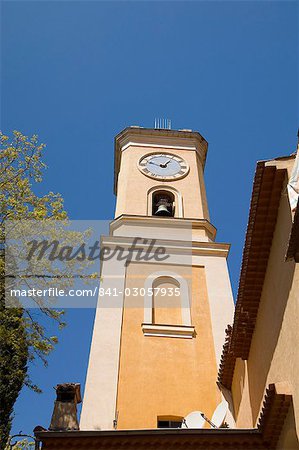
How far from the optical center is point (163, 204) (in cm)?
2061

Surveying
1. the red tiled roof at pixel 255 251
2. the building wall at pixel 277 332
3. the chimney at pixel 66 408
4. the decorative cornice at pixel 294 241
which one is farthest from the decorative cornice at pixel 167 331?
the decorative cornice at pixel 294 241

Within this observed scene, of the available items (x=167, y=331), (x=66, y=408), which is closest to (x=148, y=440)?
(x=66, y=408)

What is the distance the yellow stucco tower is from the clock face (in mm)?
42

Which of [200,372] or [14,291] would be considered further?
[200,372]

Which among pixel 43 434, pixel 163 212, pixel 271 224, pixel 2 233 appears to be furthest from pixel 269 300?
pixel 163 212

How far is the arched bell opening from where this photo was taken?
66.4 ft

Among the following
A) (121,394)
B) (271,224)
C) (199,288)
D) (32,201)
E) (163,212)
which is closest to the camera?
(271,224)

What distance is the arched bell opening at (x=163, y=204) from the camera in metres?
20.2

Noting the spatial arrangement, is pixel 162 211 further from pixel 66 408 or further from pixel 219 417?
pixel 66 408

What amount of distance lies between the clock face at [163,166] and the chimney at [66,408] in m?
12.5

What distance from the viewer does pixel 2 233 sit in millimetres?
10875

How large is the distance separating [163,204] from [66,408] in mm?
11681

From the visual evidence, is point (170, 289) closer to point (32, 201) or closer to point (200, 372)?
point (200, 372)

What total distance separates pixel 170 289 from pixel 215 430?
25.2 ft
